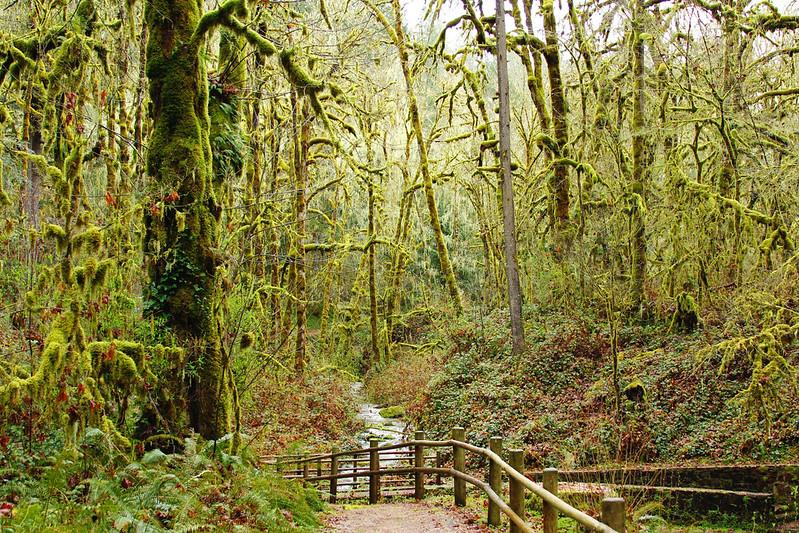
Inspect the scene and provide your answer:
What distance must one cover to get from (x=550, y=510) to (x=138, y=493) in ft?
11.8

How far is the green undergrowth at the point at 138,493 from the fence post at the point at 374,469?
335cm

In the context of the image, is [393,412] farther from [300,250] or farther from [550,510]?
[550,510]

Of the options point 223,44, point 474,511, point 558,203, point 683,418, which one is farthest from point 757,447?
point 223,44

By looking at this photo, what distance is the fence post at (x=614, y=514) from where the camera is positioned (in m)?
4.12

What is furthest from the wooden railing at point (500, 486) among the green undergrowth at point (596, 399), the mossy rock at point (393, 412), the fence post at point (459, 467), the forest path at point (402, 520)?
the mossy rock at point (393, 412)

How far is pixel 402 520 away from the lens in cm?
872

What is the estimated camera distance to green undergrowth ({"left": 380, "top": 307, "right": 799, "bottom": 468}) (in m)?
11.0

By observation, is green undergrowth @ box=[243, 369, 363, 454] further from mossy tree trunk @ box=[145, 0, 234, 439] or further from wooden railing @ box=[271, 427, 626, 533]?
mossy tree trunk @ box=[145, 0, 234, 439]

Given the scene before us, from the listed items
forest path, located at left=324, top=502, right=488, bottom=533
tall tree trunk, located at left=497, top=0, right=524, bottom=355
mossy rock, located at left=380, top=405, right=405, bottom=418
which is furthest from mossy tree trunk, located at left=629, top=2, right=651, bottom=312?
mossy rock, located at left=380, top=405, right=405, bottom=418

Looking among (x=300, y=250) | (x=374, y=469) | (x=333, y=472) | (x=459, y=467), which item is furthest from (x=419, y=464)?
(x=300, y=250)

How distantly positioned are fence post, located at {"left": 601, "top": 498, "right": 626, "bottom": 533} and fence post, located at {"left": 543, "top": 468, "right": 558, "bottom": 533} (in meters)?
1.13

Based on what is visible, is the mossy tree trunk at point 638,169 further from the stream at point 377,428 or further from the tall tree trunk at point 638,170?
the stream at point 377,428

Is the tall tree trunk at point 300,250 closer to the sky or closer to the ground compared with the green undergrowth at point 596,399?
closer to the sky

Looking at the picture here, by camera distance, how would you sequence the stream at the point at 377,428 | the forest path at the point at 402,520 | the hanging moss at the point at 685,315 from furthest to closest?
the stream at the point at 377,428, the hanging moss at the point at 685,315, the forest path at the point at 402,520
